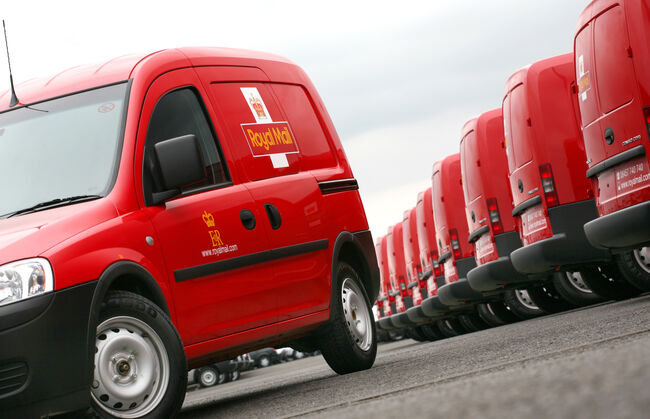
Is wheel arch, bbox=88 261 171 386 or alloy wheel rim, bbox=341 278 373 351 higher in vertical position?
wheel arch, bbox=88 261 171 386

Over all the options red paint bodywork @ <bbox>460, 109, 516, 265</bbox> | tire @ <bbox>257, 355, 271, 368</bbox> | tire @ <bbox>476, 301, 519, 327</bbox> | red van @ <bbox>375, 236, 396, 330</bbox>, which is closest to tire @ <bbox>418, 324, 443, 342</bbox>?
red van @ <bbox>375, 236, 396, 330</bbox>

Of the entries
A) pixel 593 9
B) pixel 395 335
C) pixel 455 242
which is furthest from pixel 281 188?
pixel 395 335

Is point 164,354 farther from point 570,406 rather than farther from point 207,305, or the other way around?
point 570,406

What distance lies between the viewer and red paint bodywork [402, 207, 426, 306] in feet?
64.3

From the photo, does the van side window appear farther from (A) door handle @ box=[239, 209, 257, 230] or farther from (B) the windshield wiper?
(B) the windshield wiper

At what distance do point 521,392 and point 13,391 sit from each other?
242 cm

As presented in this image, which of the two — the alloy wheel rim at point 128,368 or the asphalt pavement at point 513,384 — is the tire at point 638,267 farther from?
the alloy wheel rim at point 128,368

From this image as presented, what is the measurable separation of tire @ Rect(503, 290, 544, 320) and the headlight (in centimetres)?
954

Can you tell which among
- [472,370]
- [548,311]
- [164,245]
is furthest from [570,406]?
[548,311]

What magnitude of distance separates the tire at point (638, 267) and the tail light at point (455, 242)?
508 centimetres

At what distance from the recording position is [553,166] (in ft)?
32.4

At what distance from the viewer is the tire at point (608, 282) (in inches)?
431

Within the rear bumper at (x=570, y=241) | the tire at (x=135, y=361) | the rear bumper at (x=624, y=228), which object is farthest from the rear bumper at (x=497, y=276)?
the tire at (x=135, y=361)

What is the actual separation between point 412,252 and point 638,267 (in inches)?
419
